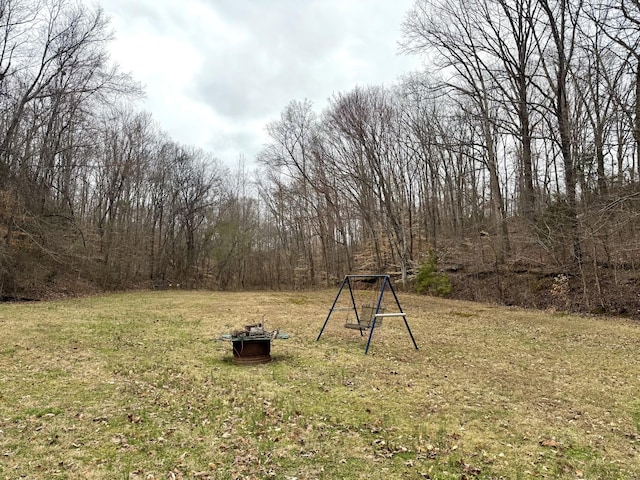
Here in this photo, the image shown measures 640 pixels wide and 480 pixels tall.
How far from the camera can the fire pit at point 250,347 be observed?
22.6 feet

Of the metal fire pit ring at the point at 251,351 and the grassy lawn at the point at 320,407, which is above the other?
the metal fire pit ring at the point at 251,351

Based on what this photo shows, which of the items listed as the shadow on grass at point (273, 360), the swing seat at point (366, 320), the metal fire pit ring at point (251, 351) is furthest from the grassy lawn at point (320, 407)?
the swing seat at point (366, 320)

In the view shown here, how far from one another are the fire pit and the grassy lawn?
0.83ft

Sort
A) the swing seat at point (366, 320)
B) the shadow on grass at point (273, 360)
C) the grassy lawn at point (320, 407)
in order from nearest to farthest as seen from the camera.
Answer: the grassy lawn at point (320, 407)
the shadow on grass at point (273, 360)
the swing seat at point (366, 320)

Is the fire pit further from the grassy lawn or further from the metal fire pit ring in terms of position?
the grassy lawn

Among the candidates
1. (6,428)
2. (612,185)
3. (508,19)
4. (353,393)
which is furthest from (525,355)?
(508,19)

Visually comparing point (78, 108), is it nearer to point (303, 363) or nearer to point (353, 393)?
point (303, 363)

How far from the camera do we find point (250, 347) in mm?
6973

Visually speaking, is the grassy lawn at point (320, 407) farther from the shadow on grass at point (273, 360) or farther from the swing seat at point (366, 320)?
the swing seat at point (366, 320)

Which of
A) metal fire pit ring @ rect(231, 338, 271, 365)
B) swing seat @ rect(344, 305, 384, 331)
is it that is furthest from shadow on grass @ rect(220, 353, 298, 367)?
swing seat @ rect(344, 305, 384, 331)

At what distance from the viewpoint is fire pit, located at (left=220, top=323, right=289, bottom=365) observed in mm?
6875

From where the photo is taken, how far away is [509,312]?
14.1 meters

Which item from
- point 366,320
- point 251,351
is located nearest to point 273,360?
point 251,351

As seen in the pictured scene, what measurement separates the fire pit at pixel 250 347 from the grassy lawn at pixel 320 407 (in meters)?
0.25
